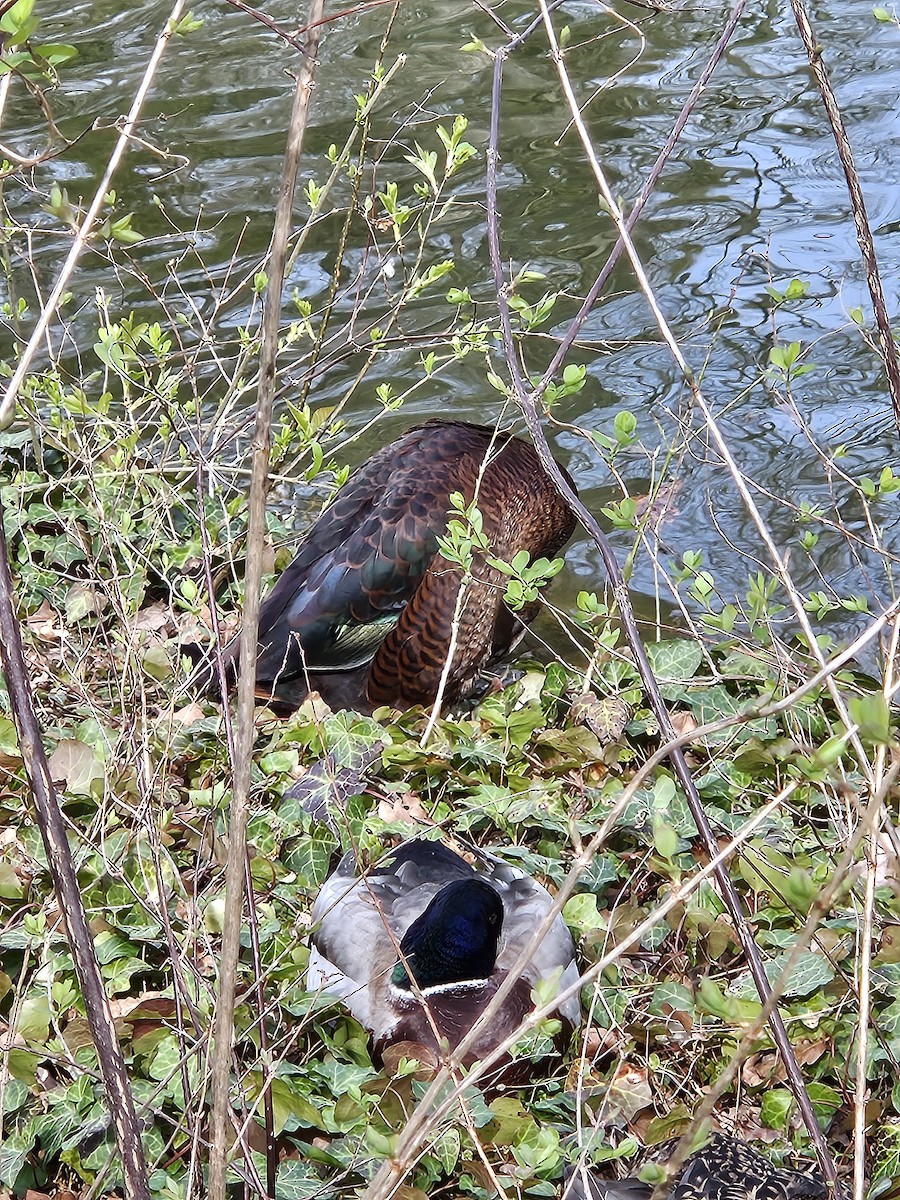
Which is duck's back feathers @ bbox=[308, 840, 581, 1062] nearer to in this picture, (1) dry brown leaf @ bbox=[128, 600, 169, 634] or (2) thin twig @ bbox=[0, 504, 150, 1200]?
(2) thin twig @ bbox=[0, 504, 150, 1200]

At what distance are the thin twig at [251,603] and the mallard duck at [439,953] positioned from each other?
1.08 meters

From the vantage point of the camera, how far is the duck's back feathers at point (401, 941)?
275 centimetres

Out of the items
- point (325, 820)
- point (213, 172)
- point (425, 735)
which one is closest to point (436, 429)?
point (425, 735)

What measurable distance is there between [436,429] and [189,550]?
0.96 m

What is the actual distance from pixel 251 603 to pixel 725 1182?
1362 mm

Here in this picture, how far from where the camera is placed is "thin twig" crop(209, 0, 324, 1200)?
1.35 metres

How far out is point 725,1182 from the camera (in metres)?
2.15

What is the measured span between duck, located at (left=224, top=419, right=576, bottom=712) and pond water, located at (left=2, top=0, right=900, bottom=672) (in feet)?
1.64

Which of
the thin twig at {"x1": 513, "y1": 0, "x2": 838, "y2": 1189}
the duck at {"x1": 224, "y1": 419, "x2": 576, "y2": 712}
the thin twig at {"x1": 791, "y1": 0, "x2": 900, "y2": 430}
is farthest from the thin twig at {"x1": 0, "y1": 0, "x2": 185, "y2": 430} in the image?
the duck at {"x1": 224, "y1": 419, "x2": 576, "y2": 712}

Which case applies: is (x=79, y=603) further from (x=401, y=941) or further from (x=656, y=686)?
(x=656, y=686)

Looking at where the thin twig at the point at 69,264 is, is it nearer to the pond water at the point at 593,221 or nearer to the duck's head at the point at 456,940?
Answer: the duck's head at the point at 456,940

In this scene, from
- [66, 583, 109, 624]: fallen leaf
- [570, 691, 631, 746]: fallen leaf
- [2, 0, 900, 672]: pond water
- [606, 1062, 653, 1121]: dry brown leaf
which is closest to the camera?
[606, 1062, 653, 1121]: dry brown leaf

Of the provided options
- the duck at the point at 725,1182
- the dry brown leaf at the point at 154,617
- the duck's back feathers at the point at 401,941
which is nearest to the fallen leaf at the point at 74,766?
the duck's back feathers at the point at 401,941

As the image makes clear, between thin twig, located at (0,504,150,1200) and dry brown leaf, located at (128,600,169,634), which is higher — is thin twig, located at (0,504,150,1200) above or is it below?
above
